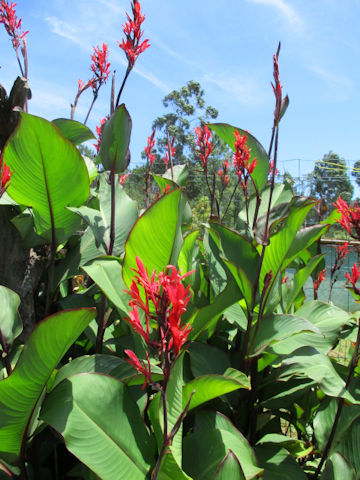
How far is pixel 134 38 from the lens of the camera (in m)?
1.07

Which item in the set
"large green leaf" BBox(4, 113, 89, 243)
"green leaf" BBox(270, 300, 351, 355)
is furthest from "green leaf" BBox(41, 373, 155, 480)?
"large green leaf" BBox(4, 113, 89, 243)

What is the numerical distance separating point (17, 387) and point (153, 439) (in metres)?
0.29

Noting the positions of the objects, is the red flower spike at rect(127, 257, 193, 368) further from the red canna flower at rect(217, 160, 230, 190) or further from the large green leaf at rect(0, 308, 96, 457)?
the red canna flower at rect(217, 160, 230, 190)

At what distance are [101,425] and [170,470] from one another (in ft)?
0.47

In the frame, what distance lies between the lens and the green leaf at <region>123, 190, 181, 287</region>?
86 cm

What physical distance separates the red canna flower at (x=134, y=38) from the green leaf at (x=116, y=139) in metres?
0.16

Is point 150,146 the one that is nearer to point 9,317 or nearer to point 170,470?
point 9,317

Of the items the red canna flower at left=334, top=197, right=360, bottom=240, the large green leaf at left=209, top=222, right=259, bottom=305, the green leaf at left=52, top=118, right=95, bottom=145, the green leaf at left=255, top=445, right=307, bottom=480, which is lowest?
the green leaf at left=255, top=445, right=307, bottom=480

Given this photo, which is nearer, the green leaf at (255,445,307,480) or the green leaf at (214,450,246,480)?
the green leaf at (214,450,246,480)

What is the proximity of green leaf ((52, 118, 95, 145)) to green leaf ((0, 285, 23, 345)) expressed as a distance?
62 centimetres

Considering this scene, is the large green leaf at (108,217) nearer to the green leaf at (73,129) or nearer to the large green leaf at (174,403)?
the green leaf at (73,129)

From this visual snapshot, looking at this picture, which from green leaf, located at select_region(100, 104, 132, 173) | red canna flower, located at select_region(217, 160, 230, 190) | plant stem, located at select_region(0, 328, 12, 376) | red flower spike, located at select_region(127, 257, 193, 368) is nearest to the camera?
red flower spike, located at select_region(127, 257, 193, 368)

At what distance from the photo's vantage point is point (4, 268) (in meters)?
1.08

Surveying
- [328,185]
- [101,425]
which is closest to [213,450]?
[101,425]
